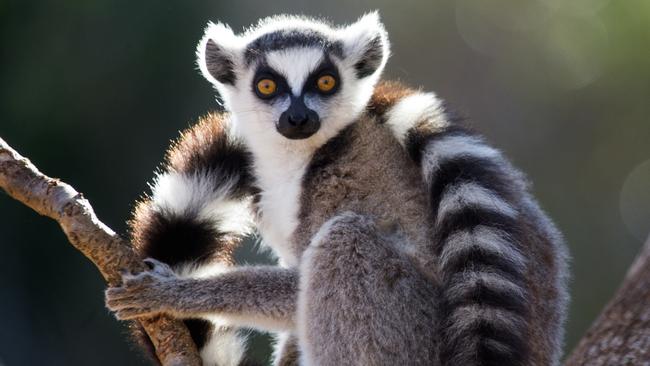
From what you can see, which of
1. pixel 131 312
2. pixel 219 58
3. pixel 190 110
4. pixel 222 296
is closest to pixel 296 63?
pixel 219 58

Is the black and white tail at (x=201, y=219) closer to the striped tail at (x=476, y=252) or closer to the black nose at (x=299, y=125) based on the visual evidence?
the black nose at (x=299, y=125)

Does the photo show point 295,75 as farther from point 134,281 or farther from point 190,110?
point 190,110

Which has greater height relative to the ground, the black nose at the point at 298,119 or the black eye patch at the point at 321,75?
the black eye patch at the point at 321,75

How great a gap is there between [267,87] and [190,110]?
4094 millimetres

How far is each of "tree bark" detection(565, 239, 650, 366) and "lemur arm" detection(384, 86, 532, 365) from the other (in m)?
0.32

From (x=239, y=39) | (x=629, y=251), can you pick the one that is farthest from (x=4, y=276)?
(x=629, y=251)

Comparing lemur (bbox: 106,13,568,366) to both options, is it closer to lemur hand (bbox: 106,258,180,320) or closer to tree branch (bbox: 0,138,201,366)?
lemur hand (bbox: 106,258,180,320)

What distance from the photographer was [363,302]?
3727 mm

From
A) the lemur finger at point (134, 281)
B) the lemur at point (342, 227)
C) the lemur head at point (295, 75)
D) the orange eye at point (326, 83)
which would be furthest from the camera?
the orange eye at point (326, 83)

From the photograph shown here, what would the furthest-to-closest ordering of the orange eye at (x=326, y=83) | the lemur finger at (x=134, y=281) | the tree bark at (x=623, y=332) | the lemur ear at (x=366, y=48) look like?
the lemur ear at (x=366, y=48) → the orange eye at (x=326, y=83) → the lemur finger at (x=134, y=281) → the tree bark at (x=623, y=332)

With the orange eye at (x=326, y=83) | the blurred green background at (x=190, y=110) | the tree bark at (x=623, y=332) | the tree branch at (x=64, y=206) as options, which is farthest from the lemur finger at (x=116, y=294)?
the blurred green background at (x=190, y=110)

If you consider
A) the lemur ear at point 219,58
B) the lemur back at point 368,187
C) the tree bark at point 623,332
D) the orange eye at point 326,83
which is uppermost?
the lemur ear at point 219,58

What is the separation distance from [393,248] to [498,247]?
47 cm

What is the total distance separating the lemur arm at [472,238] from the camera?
338 cm
